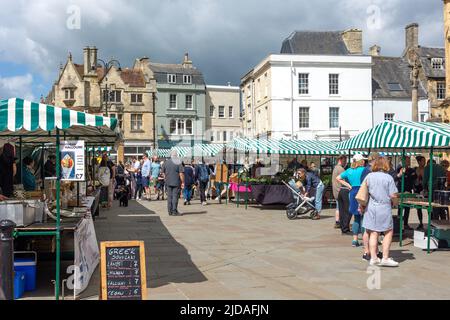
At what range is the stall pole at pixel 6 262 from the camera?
628 cm

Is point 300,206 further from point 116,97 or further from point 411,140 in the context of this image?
point 116,97

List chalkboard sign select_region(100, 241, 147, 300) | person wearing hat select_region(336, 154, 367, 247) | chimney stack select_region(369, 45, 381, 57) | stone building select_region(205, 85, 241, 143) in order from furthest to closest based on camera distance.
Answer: stone building select_region(205, 85, 241, 143), chimney stack select_region(369, 45, 381, 57), person wearing hat select_region(336, 154, 367, 247), chalkboard sign select_region(100, 241, 147, 300)

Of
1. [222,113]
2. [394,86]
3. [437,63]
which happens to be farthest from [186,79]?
[437,63]

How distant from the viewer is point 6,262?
6.29 m

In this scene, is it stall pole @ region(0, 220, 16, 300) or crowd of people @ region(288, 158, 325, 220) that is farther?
crowd of people @ region(288, 158, 325, 220)

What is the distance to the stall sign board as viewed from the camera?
718cm

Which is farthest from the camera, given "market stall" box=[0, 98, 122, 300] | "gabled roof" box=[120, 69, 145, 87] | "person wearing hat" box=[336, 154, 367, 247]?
"gabled roof" box=[120, 69, 145, 87]

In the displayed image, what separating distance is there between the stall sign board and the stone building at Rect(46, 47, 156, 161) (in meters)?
52.9

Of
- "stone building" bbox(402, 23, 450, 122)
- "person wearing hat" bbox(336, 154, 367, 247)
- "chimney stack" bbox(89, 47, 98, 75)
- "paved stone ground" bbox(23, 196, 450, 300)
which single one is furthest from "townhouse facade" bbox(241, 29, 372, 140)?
"person wearing hat" bbox(336, 154, 367, 247)

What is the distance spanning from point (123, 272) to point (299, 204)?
11.2 meters

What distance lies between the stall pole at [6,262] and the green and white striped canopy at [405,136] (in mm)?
7228

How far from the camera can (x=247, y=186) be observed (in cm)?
2034

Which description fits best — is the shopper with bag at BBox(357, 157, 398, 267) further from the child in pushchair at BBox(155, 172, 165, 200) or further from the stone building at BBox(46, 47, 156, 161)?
the stone building at BBox(46, 47, 156, 161)
